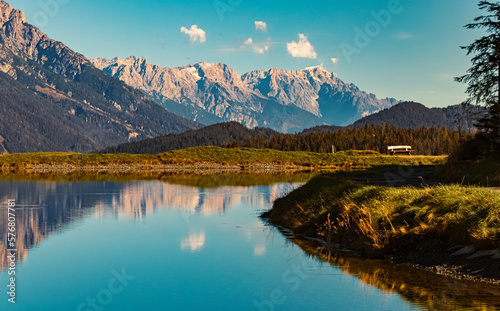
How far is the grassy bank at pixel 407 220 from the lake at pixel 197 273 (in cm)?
167

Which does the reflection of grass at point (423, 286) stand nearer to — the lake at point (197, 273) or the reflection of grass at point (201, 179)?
the lake at point (197, 273)

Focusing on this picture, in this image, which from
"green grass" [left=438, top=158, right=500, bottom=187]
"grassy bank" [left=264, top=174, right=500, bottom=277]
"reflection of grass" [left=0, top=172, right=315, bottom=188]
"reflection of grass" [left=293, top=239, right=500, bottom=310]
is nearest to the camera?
"reflection of grass" [left=293, top=239, right=500, bottom=310]

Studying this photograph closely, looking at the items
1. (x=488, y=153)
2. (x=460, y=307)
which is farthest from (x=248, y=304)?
(x=488, y=153)

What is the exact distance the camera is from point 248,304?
1825 centimetres

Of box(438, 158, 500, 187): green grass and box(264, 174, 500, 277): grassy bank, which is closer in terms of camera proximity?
box(264, 174, 500, 277): grassy bank

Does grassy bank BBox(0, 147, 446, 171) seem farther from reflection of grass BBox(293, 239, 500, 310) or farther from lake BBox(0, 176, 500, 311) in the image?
reflection of grass BBox(293, 239, 500, 310)

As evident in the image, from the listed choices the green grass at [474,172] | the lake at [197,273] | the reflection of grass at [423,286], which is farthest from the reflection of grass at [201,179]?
A: the reflection of grass at [423,286]

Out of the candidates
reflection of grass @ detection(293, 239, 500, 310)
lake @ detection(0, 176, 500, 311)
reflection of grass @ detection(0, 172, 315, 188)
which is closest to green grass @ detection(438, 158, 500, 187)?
reflection of grass @ detection(293, 239, 500, 310)

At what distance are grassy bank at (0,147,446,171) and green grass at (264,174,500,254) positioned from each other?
12753 cm

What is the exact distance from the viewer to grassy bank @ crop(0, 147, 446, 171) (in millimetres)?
165125

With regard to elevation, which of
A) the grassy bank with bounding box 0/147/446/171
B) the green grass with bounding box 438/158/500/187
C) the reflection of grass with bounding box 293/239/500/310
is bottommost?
the reflection of grass with bounding box 293/239/500/310

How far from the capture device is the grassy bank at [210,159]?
16512 cm

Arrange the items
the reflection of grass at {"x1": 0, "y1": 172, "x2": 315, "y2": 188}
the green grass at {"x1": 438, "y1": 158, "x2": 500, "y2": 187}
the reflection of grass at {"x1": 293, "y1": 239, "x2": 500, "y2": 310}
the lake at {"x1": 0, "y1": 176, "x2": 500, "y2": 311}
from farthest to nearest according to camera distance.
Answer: the reflection of grass at {"x1": 0, "y1": 172, "x2": 315, "y2": 188}, the green grass at {"x1": 438, "y1": 158, "x2": 500, "y2": 187}, the lake at {"x1": 0, "y1": 176, "x2": 500, "y2": 311}, the reflection of grass at {"x1": 293, "y1": 239, "x2": 500, "y2": 310}

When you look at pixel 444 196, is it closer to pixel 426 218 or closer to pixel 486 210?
pixel 426 218
